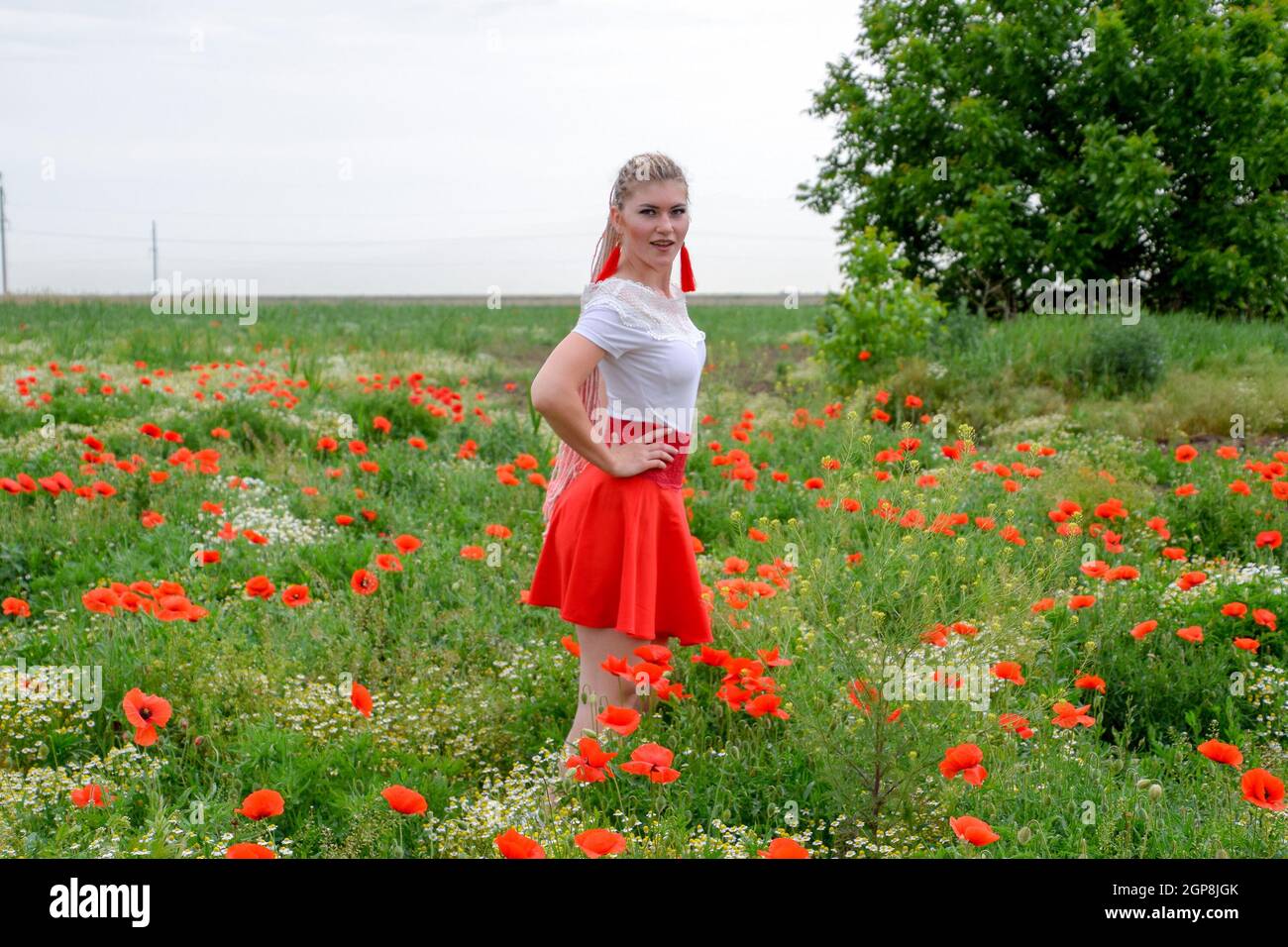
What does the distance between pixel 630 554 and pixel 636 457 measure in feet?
1.00

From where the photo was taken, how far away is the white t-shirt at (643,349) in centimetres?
346

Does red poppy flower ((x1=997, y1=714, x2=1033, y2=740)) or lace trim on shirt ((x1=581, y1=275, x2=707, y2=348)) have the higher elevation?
lace trim on shirt ((x1=581, y1=275, x2=707, y2=348))

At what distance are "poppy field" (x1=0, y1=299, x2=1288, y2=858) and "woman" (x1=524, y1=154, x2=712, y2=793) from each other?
0.76 feet

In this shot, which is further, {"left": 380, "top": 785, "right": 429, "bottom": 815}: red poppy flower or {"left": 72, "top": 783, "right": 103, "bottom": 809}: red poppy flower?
{"left": 72, "top": 783, "right": 103, "bottom": 809}: red poppy flower

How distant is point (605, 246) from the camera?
3707mm

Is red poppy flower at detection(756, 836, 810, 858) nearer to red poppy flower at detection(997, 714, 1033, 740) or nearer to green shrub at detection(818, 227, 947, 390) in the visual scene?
red poppy flower at detection(997, 714, 1033, 740)

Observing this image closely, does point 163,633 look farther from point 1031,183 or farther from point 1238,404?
point 1031,183

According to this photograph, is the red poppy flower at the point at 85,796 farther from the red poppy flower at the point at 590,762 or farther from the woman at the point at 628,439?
the woman at the point at 628,439

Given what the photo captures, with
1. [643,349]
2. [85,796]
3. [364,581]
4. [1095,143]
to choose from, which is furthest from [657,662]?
[1095,143]

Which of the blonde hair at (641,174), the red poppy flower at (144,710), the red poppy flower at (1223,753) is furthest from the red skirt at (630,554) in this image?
the red poppy flower at (1223,753)

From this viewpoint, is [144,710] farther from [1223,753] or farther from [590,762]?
[1223,753]

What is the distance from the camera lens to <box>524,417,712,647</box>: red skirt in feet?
11.8

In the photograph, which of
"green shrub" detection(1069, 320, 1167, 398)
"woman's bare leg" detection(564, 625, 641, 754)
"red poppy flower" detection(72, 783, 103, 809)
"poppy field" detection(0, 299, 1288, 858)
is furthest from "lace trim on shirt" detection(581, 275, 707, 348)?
"green shrub" detection(1069, 320, 1167, 398)

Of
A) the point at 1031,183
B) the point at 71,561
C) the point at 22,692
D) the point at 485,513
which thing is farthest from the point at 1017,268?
the point at 22,692
